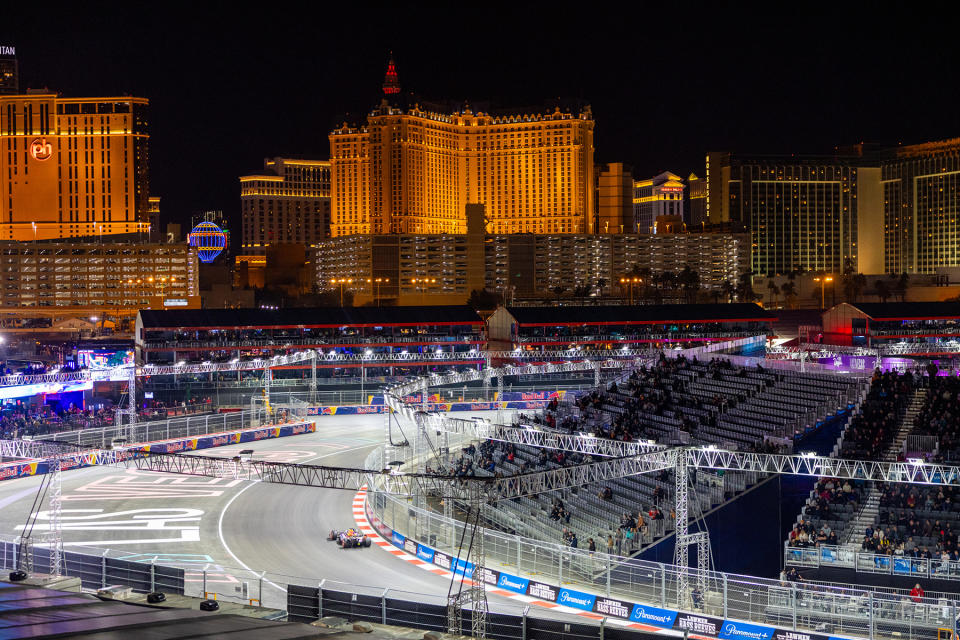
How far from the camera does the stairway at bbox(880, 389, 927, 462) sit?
1779 inches

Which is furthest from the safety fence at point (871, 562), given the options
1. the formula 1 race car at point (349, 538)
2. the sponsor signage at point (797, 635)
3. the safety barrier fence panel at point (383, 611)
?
the formula 1 race car at point (349, 538)

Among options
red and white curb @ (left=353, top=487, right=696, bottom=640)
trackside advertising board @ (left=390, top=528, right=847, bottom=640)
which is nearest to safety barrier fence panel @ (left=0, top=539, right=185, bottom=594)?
trackside advertising board @ (left=390, top=528, right=847, bottom=640)

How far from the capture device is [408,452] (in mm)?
57344

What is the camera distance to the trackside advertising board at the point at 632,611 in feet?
94.8

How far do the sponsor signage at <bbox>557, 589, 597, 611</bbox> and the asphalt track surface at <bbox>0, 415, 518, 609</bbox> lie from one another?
1.69 metres

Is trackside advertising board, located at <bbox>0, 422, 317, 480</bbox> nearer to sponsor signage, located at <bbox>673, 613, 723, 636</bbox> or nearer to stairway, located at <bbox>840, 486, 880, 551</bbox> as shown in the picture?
sponsor signage, located at <bbox>673, 613, 723, 636</bbox>

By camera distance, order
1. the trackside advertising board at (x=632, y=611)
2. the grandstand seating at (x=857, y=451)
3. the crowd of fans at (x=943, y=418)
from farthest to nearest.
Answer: the crowd of fans at (x=943, y=418) → the grandstand seating at (x=857, y=451) → the trackside advertising board at (x=632, y=611)

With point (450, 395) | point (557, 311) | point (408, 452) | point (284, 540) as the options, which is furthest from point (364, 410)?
point (284, 540)

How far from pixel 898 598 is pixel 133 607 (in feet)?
68.5

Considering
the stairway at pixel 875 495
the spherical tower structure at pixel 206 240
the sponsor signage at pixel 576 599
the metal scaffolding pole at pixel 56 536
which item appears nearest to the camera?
the sponsor signage at pixel 576 599

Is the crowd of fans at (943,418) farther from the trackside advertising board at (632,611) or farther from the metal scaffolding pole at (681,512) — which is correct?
the trackside advertising board at (632,611)

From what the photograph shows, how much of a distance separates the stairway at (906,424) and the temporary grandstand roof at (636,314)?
185 ft

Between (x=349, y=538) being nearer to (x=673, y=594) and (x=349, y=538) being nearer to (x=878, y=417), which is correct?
(x=673, y=594)

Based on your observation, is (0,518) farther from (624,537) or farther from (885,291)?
(885,291)
